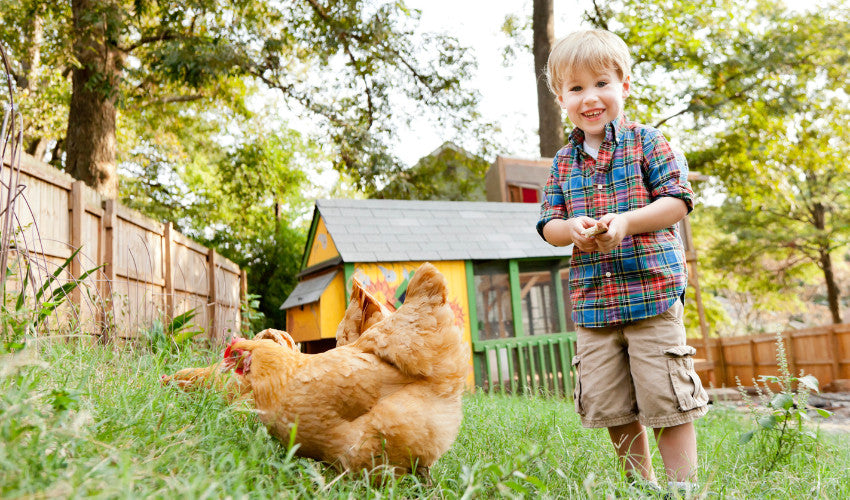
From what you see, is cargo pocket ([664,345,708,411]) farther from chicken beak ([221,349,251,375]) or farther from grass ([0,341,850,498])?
chicken beak ([221,349,251,375])

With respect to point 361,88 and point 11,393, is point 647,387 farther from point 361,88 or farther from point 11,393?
point 361,88

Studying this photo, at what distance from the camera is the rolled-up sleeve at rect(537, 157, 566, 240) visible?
8.39ft

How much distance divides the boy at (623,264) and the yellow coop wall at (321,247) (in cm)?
366

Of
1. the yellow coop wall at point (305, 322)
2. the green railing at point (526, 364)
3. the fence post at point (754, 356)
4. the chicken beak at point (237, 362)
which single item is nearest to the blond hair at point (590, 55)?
the chicken beak at point (237, 362)

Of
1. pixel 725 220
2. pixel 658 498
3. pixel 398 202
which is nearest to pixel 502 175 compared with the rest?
pixel 398 202

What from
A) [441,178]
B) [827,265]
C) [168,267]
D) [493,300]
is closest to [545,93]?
[441,178]

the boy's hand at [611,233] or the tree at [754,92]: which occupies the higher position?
the tree at [754,92]

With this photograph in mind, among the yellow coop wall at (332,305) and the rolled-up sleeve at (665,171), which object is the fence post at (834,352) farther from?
the rolled-up sleeve at (665,171)

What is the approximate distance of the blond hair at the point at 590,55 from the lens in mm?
2336

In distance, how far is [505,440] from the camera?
2.85 m

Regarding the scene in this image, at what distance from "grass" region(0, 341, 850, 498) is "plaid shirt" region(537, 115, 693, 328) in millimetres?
620

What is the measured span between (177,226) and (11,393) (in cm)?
1755

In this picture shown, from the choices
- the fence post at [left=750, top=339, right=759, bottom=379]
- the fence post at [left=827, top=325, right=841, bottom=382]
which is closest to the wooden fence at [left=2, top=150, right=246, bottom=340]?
the fence post at [left=827, top=325, right=841, bottom=382]

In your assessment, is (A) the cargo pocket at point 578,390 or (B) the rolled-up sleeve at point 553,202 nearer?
(A) the cargo pocket at point 578,390
